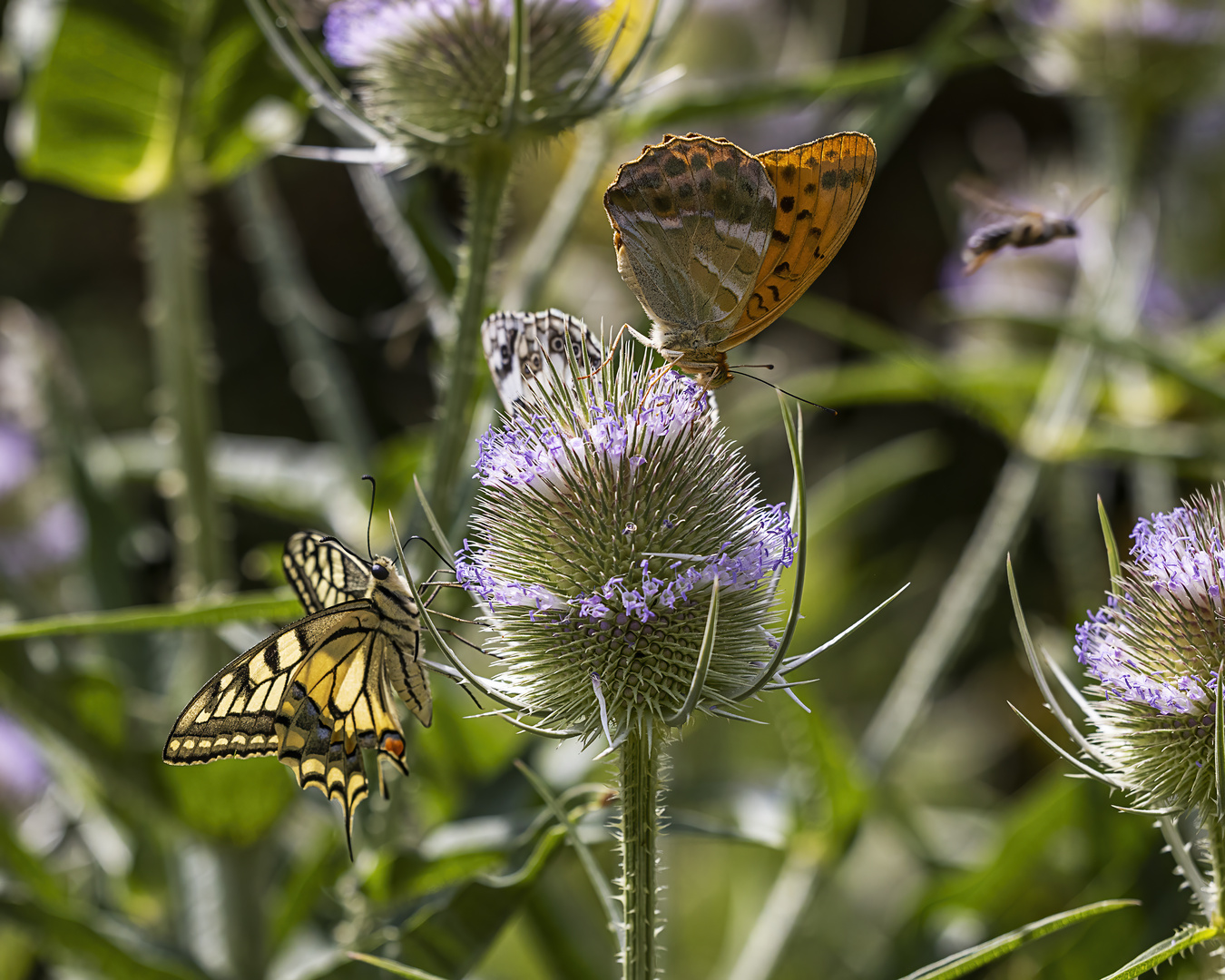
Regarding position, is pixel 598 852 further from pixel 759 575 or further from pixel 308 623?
pixel 759 575

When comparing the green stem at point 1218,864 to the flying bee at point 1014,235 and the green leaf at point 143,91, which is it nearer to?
the flying bee at point 1014,235

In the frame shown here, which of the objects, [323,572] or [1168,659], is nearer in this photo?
[1168,659]

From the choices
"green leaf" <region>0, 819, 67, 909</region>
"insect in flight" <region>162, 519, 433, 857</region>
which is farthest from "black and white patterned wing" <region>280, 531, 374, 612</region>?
"green leaf" <region>0, 819, 67, 909</region>

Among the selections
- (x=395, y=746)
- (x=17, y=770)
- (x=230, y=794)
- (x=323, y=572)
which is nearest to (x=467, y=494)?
(x=323, y=572)

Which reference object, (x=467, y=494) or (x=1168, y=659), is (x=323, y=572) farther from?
(x=1168, y=659)

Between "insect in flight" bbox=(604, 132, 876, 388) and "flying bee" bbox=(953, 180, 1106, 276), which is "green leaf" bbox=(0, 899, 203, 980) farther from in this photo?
"flying bee" bbox=(953, 180, 1106, 276)
